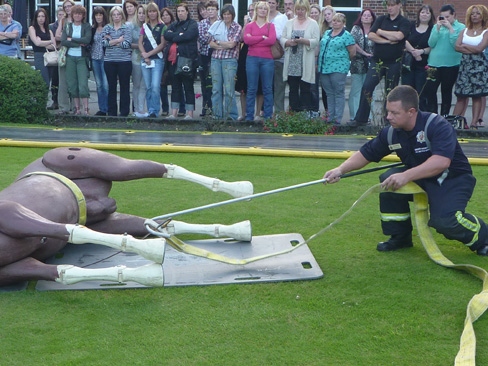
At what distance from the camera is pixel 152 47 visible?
12773mm

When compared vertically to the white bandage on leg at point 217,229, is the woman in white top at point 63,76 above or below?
above

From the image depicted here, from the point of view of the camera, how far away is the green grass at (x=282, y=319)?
3.98 m

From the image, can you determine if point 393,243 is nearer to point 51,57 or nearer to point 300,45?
point 300,45

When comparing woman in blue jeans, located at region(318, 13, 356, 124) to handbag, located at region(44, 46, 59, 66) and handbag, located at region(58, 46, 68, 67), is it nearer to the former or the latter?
handbag, located at region(58, 46, 68, 67)

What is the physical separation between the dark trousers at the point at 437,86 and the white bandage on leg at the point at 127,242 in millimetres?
8046

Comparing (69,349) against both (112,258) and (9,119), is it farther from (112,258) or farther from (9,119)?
(9,119)

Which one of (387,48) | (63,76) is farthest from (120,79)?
(387,48)

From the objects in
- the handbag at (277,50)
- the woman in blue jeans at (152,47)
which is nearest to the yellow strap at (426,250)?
the handbag at (277,50)

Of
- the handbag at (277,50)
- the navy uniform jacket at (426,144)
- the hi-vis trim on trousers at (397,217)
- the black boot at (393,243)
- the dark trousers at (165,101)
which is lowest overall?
the black boot at (393,243)

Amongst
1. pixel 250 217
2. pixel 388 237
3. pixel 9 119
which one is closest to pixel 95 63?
pixel 9 119

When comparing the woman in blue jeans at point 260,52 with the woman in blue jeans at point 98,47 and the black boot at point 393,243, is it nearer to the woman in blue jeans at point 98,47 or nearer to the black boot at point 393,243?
the woman in blue jeans at point 98,47

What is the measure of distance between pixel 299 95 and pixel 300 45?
92 centimetres

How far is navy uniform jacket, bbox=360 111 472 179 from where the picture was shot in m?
5.36

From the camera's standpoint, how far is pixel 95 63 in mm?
13227
